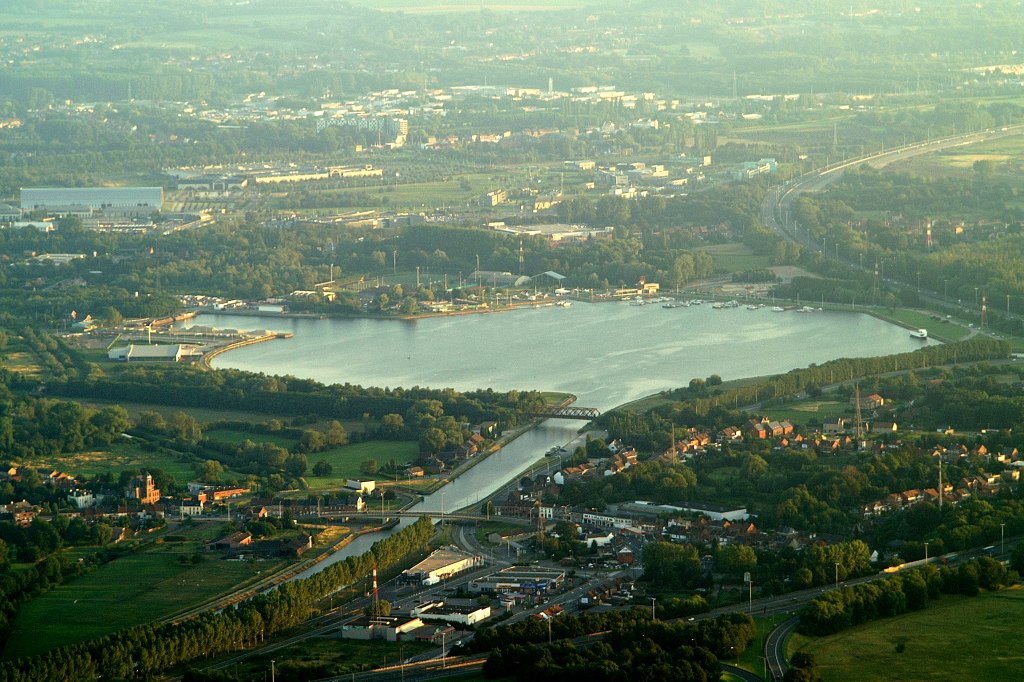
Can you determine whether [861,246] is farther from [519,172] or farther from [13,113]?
[13,113]

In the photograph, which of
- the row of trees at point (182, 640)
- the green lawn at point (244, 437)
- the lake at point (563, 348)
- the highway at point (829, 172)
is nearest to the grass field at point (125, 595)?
the row of trees at point (182, 640)

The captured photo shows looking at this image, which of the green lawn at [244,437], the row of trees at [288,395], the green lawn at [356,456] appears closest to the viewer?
the green lawn at [356,456]

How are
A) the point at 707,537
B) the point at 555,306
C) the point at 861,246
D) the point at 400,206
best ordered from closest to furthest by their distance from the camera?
1. the point at 707,537
2. the point at 555,306
3. the point at 861,246
4. the point at 400,206

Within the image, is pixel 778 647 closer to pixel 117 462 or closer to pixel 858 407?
pixel 858 407

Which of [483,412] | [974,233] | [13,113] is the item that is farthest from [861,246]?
[13,113]

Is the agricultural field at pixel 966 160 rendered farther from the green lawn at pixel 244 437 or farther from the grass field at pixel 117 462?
the grass field at pixel 117 462

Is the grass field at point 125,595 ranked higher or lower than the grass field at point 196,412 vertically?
higher
